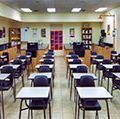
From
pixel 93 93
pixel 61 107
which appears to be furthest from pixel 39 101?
pixel 61 107

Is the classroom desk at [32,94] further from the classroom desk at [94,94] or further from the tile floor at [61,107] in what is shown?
the tile floor at [61,107]

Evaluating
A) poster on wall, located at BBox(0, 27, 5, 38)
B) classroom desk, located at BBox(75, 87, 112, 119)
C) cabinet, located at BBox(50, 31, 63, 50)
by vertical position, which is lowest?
classroom desk, located at BBox(75, 87, 112, 119)

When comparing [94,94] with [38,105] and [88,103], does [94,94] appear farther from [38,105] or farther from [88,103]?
[38,105]

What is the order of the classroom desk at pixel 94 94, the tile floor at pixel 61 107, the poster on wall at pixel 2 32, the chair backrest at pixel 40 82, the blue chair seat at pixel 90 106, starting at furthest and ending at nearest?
the poster on wall at pixel 2 32 → the tile floor at pixel 61 107 → the chair backrest at pixel 40 82 → the blue chair seat at pixel 90 106 → the classroom desk at pixel 94 94

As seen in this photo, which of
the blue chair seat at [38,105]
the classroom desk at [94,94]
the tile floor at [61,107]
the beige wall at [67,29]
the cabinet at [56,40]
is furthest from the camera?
the cabinet at [56,40]

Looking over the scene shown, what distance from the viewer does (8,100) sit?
704 centimetres

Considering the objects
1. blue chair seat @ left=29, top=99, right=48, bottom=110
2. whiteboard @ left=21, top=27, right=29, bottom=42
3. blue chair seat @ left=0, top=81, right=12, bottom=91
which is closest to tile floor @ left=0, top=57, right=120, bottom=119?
blue chair seat @ left=0, top=81, right=12, bottom=91

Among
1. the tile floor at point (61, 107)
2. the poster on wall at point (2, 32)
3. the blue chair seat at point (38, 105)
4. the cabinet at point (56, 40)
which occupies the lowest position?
the tile floor at point (61, 107)

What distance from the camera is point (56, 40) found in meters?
19.2

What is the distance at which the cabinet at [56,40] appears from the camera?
62.8 feet

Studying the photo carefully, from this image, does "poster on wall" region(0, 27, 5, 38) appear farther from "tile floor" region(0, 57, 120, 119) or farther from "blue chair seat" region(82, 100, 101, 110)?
"blue chair seat" region(82, 100, 101, 110)

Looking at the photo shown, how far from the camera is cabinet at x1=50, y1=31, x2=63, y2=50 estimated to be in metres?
19.2

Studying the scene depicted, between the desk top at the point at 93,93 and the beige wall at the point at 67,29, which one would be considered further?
the beige wall at the point at 67,29

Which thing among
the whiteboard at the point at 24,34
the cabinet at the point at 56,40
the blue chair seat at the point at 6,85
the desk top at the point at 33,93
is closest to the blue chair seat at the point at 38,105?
the desk top at the point at 33,93
